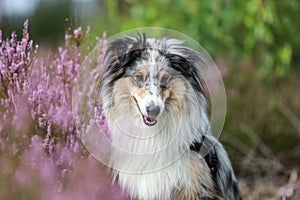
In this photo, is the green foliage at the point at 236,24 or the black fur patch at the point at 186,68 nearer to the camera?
the black fur patch at the point at 186,68

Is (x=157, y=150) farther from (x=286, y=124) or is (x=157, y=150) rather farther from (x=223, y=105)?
(x=286, y=124)

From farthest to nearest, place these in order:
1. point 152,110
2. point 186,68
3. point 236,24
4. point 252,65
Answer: point 236,24 < point 252,65 < point 186,68 < point 152,110

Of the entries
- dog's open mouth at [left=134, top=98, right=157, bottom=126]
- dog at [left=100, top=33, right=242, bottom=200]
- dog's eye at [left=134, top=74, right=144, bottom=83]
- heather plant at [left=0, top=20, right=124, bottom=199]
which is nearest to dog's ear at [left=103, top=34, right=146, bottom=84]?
dog at [left=100, top=33, right=242, bottom=200]

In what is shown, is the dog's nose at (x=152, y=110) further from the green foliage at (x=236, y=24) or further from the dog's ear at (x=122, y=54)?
the green foliage at (x=236, y=24)

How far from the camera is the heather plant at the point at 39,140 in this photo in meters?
3.17

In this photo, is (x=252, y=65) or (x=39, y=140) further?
(x=252, y=65)

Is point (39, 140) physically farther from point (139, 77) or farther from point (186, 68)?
point (186, 68)

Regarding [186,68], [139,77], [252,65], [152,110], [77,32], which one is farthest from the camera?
[252,65]

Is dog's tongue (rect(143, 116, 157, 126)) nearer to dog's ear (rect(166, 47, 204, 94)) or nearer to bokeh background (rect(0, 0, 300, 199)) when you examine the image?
dog's ear (rect(166, 47, 204, 94))

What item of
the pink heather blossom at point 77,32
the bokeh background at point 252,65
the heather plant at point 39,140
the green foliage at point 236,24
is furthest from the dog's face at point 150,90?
the green foliage at point 236,24

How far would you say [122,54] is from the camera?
3408mm

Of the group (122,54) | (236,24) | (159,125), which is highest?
(236,24)

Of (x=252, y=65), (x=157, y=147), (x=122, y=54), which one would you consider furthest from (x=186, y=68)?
(x=252, y=65)

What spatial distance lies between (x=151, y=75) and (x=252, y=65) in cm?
450
